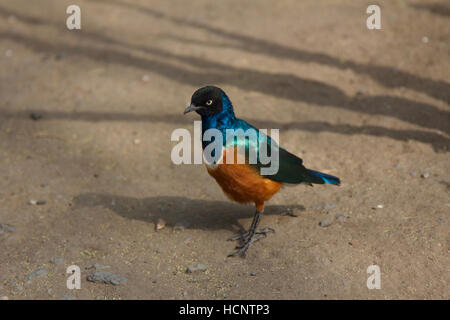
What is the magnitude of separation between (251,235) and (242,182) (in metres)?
0.54

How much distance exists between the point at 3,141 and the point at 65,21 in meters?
3.51

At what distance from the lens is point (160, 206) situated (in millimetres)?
5824

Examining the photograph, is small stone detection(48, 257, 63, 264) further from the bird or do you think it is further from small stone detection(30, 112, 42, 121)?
small stone detection(30, 112, 42, 121)

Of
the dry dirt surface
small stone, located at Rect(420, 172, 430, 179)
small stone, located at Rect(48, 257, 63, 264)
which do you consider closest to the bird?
the dry dirt surface

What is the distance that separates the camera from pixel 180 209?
227 inches

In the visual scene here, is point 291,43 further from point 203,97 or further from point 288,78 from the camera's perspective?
point 203,97

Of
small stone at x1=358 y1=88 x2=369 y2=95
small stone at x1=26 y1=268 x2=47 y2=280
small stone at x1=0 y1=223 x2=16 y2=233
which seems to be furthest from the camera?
small stone at x1=358 y1=88 x2=369 y2=95

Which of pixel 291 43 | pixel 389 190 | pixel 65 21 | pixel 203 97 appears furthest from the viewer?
pixel 65 21

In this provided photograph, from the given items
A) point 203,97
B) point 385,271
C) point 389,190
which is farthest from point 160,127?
point 385,271

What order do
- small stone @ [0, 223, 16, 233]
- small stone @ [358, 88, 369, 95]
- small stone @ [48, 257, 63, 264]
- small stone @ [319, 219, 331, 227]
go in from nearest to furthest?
small stone @ [48, 257, 63, 264], small stone @ [319, 219, 331, 227], small stone @ [0, 223, 16, 233], small stone @ [358, 88, 369, 95]

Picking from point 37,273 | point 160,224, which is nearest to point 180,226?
point 160,224

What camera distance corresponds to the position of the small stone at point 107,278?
4684mm

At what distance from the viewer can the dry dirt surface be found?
477 cm

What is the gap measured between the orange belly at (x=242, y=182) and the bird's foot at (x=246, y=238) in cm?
31
